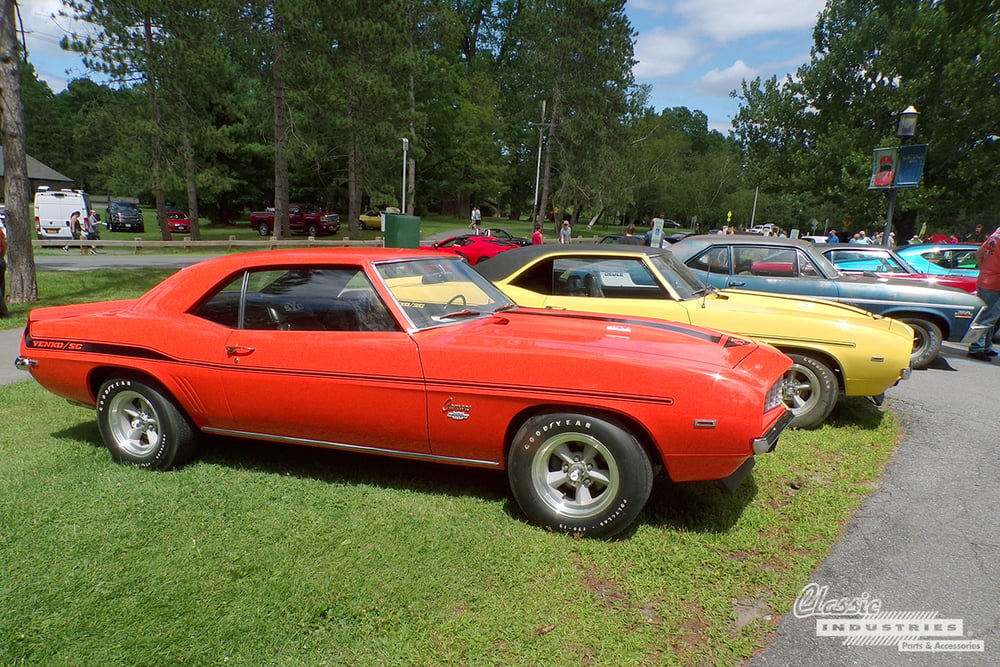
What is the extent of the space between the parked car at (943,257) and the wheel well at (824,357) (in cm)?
915

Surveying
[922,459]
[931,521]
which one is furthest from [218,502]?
[922,459]

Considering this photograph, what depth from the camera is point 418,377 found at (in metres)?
3.32

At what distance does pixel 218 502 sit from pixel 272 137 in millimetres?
35679

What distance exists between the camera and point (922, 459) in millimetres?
4648

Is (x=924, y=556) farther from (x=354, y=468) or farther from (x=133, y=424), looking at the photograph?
(x=133, y=424)

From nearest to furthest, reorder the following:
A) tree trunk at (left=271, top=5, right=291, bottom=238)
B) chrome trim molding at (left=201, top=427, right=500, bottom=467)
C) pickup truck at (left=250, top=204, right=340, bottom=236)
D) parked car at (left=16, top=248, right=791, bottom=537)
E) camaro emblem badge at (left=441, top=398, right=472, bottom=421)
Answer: parked car at (left=16, top=248, right=791, bottom=537)
camaro emblem badge at (left=441, top=398, right=472, bottom=421)
chrome trim molding at (left=201, top=427, right=500, bottom=467)
tree trunk at (left=271, top=5, right=291, bottom=238)
pickup truck at (left=250, top=204, right=340, bottom=236)

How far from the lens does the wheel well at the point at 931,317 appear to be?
757 centimetres

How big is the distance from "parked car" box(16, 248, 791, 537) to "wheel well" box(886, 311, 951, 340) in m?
5.21

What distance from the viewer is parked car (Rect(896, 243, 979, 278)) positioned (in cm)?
1210

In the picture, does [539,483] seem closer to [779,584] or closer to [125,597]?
[779,584]

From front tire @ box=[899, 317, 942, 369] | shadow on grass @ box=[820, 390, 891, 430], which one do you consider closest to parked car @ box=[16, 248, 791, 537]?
shadow on grass @ box=[820, 390, 891, 430]

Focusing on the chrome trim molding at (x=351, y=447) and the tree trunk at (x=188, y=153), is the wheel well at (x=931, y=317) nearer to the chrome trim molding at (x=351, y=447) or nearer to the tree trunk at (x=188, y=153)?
the chrome trim molding at (x=351, y=447)

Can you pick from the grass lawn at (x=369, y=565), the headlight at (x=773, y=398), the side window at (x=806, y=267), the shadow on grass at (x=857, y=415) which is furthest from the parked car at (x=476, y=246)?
the headlight at (x=773, y=398)

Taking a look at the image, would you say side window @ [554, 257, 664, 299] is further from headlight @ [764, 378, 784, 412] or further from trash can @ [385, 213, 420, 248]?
trash can @ [385, 213, 420, 248]
